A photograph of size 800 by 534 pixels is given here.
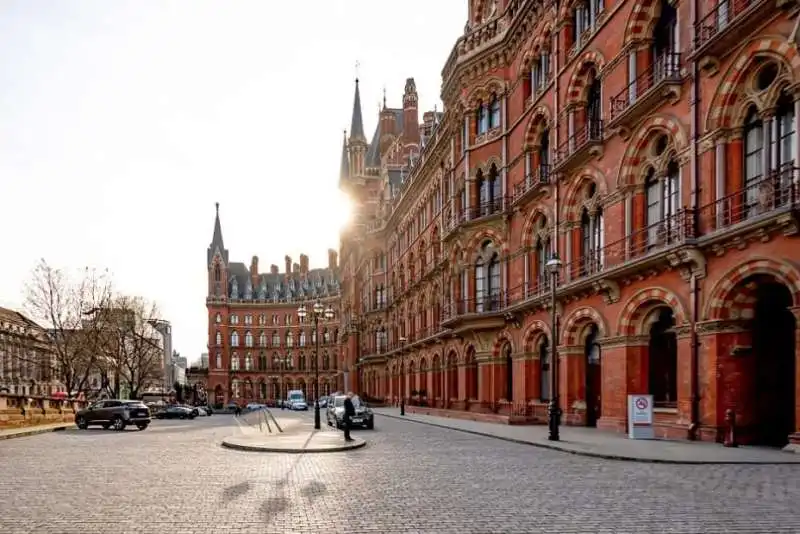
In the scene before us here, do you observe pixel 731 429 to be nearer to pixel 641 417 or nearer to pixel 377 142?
pixel 641 417

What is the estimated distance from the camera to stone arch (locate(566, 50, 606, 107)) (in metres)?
28.8

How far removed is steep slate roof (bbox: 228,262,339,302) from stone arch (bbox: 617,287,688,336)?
110436 mm

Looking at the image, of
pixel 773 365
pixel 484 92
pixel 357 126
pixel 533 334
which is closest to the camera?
pixel 773 365

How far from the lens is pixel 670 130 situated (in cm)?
2297

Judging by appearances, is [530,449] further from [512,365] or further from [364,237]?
[364,237]

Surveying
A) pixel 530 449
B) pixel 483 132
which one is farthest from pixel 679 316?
pixel 483 132

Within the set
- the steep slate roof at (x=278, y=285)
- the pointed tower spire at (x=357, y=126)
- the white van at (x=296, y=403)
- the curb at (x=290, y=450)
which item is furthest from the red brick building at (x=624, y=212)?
the steep slate roof at (x=278, y=285)

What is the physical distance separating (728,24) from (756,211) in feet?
16.0

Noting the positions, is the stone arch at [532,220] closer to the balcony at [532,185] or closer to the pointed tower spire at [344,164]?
the balcony at [532,185]

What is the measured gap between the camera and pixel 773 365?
20359 mm

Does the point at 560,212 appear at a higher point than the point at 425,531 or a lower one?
higher

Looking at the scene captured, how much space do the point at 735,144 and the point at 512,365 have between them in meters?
19.4

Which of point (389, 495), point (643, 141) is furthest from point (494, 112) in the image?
point (389, 495)

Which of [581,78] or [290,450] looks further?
[581,78]
